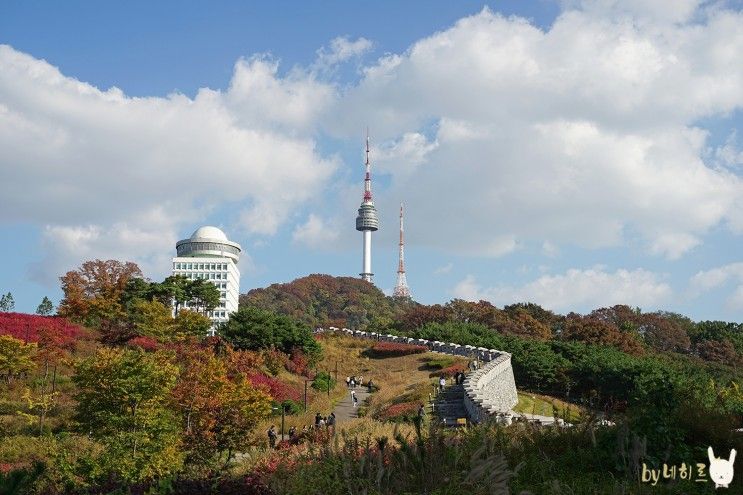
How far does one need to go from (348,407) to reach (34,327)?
69.2 ft

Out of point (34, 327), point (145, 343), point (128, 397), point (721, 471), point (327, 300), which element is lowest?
point (721, 471)

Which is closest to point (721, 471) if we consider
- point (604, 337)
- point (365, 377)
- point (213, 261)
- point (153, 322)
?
point (153, 322)

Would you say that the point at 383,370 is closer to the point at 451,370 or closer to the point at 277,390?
the point at 451,370

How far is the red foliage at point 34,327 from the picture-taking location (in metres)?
41.8

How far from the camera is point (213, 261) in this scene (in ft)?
400

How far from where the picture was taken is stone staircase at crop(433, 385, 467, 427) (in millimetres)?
30547

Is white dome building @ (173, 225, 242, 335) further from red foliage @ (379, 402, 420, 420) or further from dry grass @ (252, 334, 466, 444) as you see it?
red foliage @ (379, 402, 420, 420)

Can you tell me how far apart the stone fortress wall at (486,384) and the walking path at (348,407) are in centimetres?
642

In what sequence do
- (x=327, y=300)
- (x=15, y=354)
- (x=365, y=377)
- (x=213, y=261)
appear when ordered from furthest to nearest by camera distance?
(x=327, y=300)
(x=213, y=261)
(x=365, y=377)
(x=15, y=354)

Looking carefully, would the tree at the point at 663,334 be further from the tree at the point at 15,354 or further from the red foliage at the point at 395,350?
the tree at the point at 15,354

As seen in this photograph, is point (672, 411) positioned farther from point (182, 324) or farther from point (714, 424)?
point (182, 324)

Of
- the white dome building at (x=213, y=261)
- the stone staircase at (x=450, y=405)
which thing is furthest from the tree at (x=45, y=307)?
the stone staircase at (x=450, y=405)

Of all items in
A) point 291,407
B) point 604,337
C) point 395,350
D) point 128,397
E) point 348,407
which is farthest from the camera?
point 604,337

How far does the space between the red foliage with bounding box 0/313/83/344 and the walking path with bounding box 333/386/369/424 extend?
17630 mm
